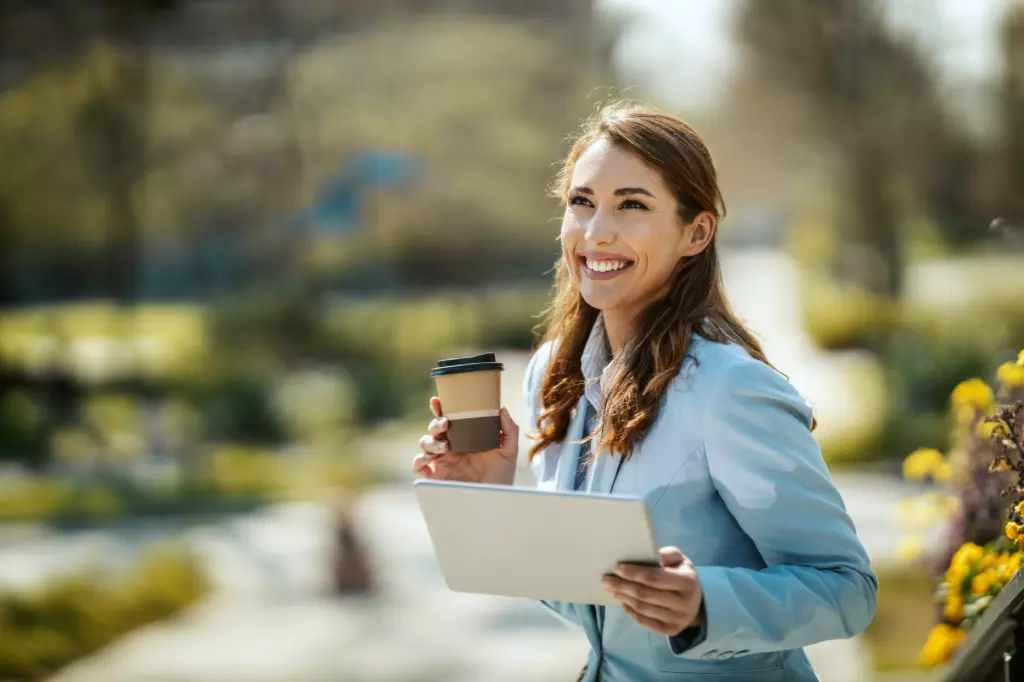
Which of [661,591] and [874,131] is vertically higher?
[874,131]

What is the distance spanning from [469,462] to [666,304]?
0.34m

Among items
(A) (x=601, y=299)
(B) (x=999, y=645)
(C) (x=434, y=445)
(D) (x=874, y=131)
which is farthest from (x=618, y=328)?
(D) (x=874, y=131)

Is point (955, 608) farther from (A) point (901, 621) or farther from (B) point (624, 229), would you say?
(A) point (901, 621)

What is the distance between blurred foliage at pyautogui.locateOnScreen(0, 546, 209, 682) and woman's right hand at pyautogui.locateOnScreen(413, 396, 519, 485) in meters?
4.19

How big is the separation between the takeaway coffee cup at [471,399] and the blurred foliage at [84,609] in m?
4.25

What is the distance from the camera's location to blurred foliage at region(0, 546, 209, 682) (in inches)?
208

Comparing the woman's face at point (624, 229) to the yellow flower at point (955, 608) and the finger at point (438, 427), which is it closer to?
the finger at point (438, 427)

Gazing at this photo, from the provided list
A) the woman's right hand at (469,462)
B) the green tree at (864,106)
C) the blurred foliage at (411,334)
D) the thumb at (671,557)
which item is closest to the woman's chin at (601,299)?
the woman's right hand at (469,462)

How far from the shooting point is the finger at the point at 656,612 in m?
1.10

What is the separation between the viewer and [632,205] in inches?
53.2

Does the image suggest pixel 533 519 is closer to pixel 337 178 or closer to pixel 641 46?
pixel 641 46

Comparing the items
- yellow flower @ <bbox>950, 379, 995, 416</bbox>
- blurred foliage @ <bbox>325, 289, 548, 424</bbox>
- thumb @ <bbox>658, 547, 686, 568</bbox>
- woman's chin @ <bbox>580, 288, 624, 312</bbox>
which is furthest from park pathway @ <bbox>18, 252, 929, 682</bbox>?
thumb @ <bbox>658, 547, 686, 568</bbox>

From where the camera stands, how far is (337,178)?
1047 centimetres

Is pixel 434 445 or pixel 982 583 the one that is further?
pixel 982 583
